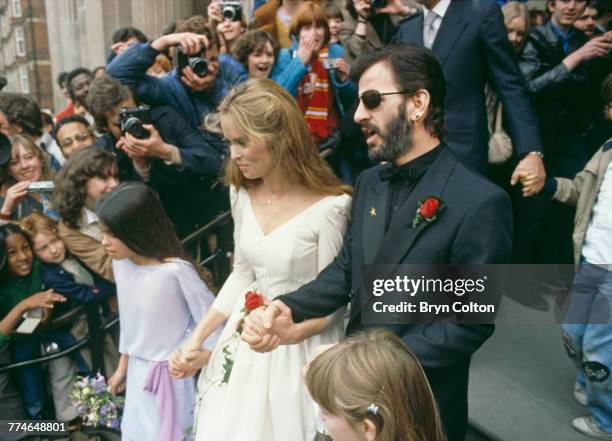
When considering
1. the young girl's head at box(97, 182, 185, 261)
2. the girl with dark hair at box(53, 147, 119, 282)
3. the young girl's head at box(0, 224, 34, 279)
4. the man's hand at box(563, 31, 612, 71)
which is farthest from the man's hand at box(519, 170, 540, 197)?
the young girl's head at box(0, 224, 34, 279)

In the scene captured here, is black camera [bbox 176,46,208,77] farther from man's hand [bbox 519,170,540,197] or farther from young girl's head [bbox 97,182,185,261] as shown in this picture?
man's hand [bbox 519,170,540,197]

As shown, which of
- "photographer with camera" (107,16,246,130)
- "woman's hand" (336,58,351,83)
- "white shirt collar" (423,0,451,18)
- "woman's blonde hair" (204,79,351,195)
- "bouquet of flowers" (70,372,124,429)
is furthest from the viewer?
"woman's hand" (336,58,351,83)

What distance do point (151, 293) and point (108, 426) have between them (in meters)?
0.89

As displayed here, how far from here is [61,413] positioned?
3340 millimetres

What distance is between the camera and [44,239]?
321 centimetres

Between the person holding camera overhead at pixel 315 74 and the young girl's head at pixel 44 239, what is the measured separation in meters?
1.60

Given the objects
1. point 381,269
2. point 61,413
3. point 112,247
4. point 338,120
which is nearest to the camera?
point 381,269

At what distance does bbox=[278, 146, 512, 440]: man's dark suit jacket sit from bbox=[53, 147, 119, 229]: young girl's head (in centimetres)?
185

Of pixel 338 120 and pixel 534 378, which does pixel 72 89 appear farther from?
pixel 534 378

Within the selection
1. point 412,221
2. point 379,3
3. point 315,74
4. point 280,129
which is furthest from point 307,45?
point 412,221

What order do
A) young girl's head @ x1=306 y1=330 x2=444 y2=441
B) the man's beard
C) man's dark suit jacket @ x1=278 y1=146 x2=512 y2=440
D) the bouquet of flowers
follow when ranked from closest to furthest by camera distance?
young girl's head @ x1=306 y1=330 x2=444 y2=441
man's dark suit jacket @ x1=278 y1=146 x2=512 y2=440
the man's beard
the bouquet of flowers

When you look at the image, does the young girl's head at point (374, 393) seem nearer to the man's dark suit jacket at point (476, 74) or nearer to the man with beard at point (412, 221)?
the man with beard at point (412, 221)

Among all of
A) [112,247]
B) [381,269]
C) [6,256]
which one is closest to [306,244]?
[381,269]

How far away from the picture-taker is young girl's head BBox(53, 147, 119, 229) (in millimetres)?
3270
